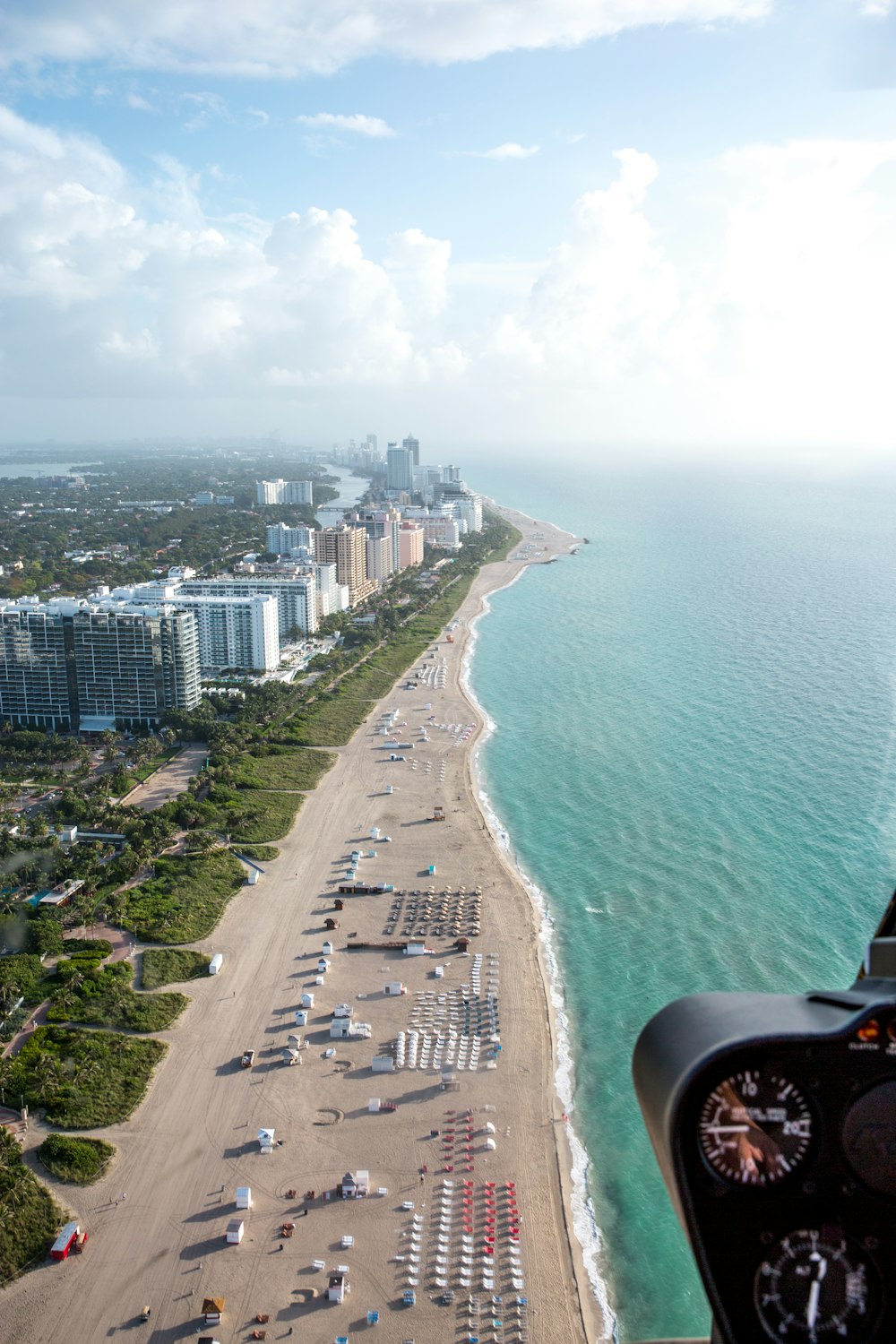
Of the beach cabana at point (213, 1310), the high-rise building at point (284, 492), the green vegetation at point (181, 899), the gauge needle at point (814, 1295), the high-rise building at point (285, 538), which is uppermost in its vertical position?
the gauge needle at point (814, 1295)

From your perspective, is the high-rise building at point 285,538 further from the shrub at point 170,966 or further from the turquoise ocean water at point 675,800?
the shrub at point 170,966

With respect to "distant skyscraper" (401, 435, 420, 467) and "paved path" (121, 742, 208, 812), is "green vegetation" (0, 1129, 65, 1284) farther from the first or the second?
"distant skyscraper" (401, 435, 420, 467)

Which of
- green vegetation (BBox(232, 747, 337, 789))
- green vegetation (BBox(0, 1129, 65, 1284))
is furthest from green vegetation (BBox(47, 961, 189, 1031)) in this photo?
green vegetation (BBox(232, 747, 337, 789))

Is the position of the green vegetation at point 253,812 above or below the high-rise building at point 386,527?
below

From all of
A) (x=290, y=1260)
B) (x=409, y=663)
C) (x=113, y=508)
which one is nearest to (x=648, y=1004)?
(x=290, y=1260)

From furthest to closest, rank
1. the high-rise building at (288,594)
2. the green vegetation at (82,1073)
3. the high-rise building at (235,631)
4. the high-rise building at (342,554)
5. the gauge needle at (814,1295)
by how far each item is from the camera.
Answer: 1. the high-rise building at (342,554)
2. the high-rise building at (288,594)
3. the high-rise building at (235,631)
4. the green vegetation at (82,1073)
5. the gauge needle at (814,1295)

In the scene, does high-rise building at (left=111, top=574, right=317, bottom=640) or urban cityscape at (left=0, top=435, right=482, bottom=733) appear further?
high-rise building at (left=111, top=574, right=317, bottom=640)

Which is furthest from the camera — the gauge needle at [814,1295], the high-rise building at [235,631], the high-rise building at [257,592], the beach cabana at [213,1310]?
the high-rise building at [257,592]

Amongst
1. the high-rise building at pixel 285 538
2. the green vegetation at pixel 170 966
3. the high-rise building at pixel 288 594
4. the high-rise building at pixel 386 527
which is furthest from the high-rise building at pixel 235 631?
the high-rise building at pixel 386 527
